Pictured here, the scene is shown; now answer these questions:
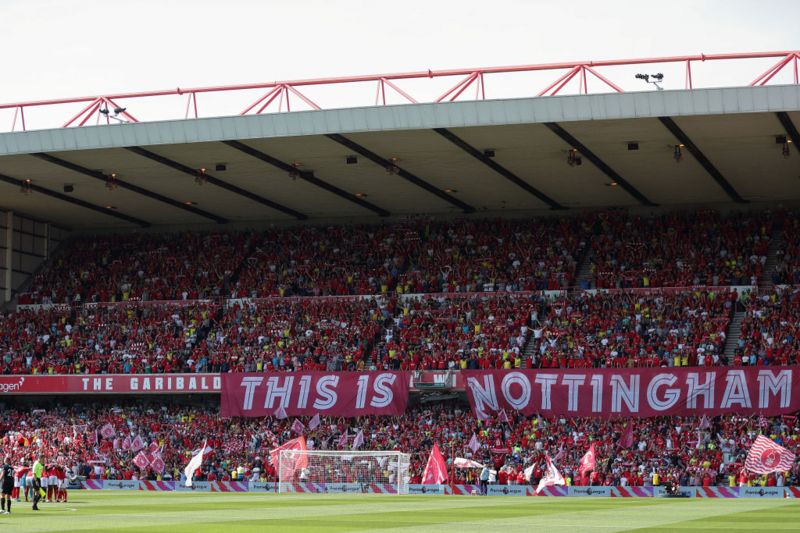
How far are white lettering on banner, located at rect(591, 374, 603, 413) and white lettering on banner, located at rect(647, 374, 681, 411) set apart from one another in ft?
6.02

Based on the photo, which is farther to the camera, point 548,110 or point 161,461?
point 161,461

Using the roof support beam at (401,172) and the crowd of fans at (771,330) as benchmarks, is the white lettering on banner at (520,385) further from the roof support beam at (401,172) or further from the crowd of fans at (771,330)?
the roof support beam at (401,172)

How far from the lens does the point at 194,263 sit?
64.5 meters

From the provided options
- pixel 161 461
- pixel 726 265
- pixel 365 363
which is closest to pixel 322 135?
pixel 365 363

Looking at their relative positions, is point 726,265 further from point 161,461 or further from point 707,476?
point 161,461

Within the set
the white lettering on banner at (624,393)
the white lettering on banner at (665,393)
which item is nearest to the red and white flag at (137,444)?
the white lettering on banner at (624,393)

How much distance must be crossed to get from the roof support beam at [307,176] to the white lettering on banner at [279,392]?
8.90 m

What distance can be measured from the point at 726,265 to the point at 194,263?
2636cm

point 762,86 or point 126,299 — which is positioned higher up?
point 762,86

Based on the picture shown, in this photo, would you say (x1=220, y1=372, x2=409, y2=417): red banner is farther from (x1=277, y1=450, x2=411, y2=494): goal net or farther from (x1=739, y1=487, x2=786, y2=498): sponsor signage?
(x1=739, y1=487, x2=786, y2=498): sponsor signage

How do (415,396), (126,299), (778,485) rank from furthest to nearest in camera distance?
(126,299), (415,396), (778,485)

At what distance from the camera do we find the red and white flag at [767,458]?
135 ft

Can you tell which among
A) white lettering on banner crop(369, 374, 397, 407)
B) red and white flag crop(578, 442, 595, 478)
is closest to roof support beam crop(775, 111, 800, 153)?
red and white flag crop(578, 442, 595, 478)

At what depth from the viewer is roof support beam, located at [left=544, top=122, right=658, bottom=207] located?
47.0 metres
